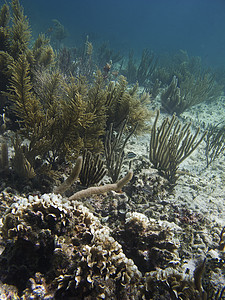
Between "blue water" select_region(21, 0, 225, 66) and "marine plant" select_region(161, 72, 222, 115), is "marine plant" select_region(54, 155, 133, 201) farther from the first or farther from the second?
"blue water" select_region(21, 0, 225, 66)

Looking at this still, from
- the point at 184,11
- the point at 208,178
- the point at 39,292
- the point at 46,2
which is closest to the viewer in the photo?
the point at 39,292

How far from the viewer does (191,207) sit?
12.5ft

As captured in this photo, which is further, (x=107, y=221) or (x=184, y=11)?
(x=184, y=11)

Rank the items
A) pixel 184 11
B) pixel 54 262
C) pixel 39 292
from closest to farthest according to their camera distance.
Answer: pixel 39 292 < pixel 54 262 < pixel 184 11

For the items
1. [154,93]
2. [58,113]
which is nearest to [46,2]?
[154,93]

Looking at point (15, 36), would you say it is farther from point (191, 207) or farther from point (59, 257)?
point (191, 207)

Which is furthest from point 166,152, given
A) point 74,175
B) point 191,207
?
point 74,175

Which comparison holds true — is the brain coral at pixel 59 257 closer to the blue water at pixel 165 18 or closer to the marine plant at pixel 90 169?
the marine plant at pixel 90 169

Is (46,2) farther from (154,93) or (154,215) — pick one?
(154,215)

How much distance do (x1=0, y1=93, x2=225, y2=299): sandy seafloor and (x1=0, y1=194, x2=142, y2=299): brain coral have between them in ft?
0.89

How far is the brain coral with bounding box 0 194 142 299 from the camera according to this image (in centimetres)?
158

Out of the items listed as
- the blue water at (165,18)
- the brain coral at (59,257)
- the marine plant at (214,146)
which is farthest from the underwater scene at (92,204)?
the blue water at (165,18)

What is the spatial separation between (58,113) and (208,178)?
16.2 feet

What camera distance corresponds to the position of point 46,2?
221ft
